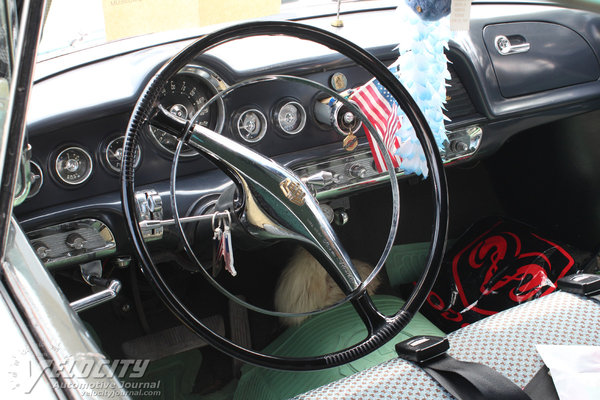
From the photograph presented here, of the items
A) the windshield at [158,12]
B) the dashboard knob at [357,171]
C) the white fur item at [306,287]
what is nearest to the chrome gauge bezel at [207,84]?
the windshield at [158,12]

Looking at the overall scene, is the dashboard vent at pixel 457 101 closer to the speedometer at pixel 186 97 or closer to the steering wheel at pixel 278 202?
the steering wheel at pixel 278 202

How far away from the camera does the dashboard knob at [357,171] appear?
1.47 metres

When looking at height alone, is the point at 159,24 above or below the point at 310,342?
above

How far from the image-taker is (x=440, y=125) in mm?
1353

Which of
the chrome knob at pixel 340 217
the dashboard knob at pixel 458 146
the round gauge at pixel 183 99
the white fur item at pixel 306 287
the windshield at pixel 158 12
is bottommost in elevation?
the white fur item at pixel 306 287

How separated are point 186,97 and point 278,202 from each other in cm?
39

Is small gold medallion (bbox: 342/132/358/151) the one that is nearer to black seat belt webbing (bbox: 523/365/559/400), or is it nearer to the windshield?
the windshield

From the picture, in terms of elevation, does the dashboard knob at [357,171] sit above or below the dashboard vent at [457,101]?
below

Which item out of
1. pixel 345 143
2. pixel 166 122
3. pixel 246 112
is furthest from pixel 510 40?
pixel 166 122

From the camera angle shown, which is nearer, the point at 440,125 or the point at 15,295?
the point at 15,295

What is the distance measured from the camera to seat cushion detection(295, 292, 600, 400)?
2.78 ft

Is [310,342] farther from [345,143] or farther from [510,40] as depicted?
[510,40]

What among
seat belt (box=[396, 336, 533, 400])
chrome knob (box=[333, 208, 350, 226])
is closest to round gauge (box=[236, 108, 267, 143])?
chrome knob (box=[333, 208, 350, 226])

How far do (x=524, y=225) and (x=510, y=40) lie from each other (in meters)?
0.59
